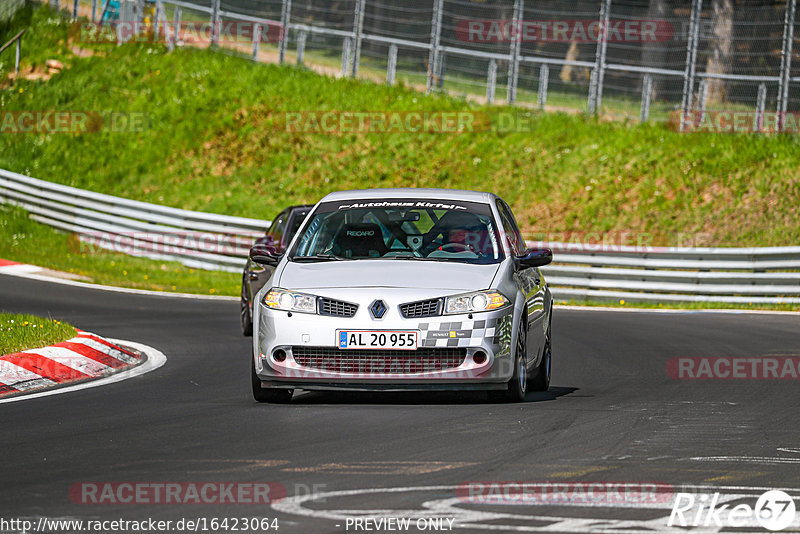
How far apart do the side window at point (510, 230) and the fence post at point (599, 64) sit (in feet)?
59.9

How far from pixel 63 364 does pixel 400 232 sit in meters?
3.15

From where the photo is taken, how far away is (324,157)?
109ft

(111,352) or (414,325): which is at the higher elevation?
(414,325)

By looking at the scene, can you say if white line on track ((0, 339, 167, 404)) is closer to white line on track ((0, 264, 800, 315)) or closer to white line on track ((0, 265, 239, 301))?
white line on track ((0, 265, 239, 301))

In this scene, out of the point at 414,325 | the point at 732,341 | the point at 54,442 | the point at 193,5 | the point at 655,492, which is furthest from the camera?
the point at 193,5

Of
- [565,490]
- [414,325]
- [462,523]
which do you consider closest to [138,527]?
[462,523]

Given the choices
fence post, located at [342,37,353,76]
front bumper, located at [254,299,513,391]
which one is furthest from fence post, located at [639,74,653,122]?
front bumper, located at [254,299,513,391]

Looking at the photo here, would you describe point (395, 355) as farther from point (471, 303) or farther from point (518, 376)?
point (518, 376)

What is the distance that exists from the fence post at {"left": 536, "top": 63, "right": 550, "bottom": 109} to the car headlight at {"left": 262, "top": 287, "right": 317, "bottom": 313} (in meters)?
21.8

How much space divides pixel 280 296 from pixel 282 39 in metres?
26.7

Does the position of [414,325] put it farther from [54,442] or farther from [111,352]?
[111,352]

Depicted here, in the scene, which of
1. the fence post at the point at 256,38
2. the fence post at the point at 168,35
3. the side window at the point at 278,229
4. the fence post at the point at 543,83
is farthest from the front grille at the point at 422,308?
the fence post at the point at 168,35

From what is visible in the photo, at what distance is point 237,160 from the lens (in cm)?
3353

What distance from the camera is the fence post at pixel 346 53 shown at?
34281 millimetres
